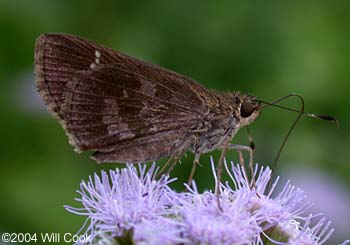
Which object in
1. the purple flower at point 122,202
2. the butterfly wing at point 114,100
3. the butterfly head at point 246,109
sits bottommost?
the purple flower at point 122,202

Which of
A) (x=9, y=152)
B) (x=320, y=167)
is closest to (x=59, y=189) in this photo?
(x=9, y=152)

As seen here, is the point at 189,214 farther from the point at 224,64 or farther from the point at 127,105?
the point at 224,64

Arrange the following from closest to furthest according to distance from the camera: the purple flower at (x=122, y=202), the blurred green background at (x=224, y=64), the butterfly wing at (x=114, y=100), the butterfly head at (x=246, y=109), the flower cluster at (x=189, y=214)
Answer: the flower cluster at (x=189, y=214), the purple flower at (x=122, y=202), the butterfly wing at (x=114, y=100), the butterfly head at (x=246, y=109), the blurred green background at (x=224, y=64)

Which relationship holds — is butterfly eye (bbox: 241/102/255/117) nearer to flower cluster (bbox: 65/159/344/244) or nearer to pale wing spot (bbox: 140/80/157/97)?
flower cluster (bbox: 65/159/344/244)

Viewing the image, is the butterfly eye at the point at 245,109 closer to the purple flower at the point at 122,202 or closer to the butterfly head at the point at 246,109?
the butterfly head at the point at 246,109

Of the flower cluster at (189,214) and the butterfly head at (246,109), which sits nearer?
the flower cluster at (189,214)

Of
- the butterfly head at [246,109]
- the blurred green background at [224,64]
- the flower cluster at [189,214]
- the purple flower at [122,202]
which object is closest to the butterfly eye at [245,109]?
the butterfly head at [246,109]

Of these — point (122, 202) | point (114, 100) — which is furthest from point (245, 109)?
point (122, 202)

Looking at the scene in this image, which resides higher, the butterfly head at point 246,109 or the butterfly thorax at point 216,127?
the butterfly head at point 246,109

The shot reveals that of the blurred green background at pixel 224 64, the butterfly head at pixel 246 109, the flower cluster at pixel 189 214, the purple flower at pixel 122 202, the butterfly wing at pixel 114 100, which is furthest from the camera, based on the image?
the blurred green background at pixel 224 64
